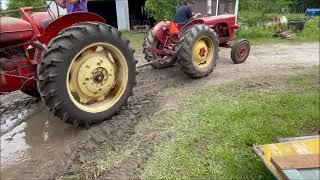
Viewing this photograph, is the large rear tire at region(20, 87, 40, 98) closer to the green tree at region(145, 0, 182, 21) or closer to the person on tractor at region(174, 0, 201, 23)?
the person on tractor at region(174, 0, 201, 23)

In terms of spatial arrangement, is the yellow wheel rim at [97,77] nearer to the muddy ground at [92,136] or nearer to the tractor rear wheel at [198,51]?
the muddy ground at [92,136]

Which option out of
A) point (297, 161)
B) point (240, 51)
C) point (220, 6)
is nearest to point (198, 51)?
point (240, 51)

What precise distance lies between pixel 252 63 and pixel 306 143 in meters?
4.56

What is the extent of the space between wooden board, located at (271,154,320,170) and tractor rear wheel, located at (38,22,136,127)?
2.24 meters

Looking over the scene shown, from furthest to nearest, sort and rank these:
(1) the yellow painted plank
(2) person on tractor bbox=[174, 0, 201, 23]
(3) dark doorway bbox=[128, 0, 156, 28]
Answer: (3) dark doorway bbox=[128, 0, 156, 28] → (2) person on tractor bbox=[174, 0, 201, 23] → (1) the yellow painted plank

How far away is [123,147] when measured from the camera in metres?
3.62

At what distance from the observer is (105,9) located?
20719 millimetres

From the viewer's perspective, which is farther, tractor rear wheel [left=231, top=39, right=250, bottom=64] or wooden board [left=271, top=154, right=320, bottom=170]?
tractor rear wheel [left=231, top=39, right=250, bottom=64]

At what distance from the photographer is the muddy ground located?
10.9ft

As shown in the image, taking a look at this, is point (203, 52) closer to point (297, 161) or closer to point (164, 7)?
point (297, 161)

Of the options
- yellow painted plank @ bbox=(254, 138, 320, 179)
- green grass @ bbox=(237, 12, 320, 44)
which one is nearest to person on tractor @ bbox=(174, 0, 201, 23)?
yellow painted plank @ bbox=(254, 138, 320, 179)

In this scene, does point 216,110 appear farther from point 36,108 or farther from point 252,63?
point 252,63

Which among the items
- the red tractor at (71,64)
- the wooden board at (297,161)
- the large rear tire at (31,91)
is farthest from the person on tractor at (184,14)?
the wooden board at (297,161)

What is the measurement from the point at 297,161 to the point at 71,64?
8.18 feet
